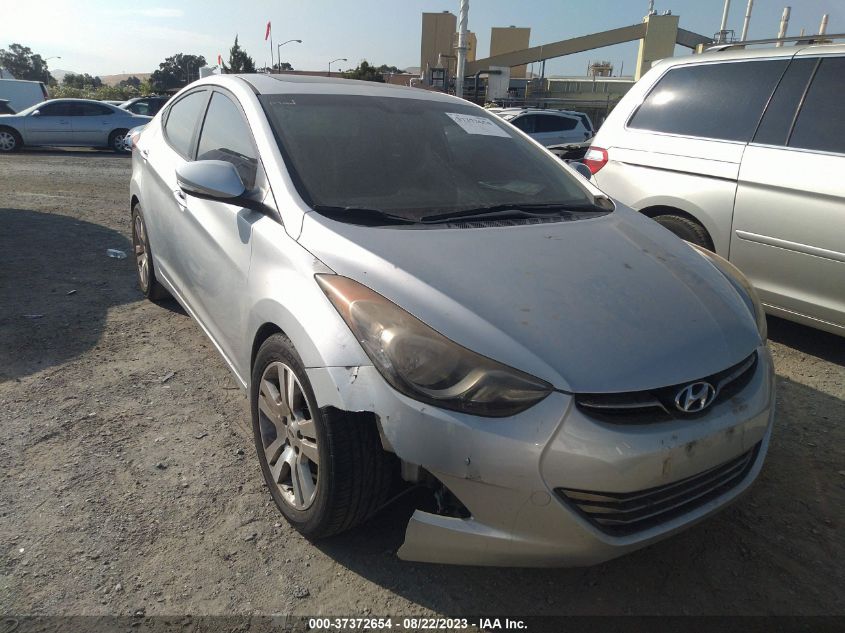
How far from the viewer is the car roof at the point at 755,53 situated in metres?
4.09

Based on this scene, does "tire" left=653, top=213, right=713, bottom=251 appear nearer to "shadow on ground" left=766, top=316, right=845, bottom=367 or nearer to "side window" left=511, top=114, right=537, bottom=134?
"shadow on ground" left=766, top=316, right=845, bottom=367

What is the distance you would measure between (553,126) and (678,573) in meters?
15.6

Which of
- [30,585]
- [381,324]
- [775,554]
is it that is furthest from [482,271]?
[30,585]

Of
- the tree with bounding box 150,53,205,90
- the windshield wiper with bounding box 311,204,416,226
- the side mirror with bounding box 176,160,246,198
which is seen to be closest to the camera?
the windshield wiper with bounding box 311,204,416,226

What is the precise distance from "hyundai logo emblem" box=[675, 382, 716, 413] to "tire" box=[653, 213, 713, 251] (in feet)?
8.94

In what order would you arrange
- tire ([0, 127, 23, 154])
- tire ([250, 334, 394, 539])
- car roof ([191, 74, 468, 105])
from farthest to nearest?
1. tire ([0, 127, 23, 154])
2. car roof ([191, 74, 468, 105])
3. tire ([250, 334, 394, 539])

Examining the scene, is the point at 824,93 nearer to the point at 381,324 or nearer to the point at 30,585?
the point at 381,324

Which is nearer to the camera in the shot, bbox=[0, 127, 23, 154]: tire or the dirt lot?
the dirt lot

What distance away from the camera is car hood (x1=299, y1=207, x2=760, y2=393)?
187 centimetres

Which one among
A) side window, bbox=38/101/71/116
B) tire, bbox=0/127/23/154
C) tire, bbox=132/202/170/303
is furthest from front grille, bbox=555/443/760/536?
tire, bbox=0/127/23/154

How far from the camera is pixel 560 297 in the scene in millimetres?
2084

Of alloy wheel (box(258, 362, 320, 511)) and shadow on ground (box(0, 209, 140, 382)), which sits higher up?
alloy wheel (box(258, 362, 320, 511))

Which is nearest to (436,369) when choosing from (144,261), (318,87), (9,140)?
(318,87)

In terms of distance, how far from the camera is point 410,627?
2018 mm
